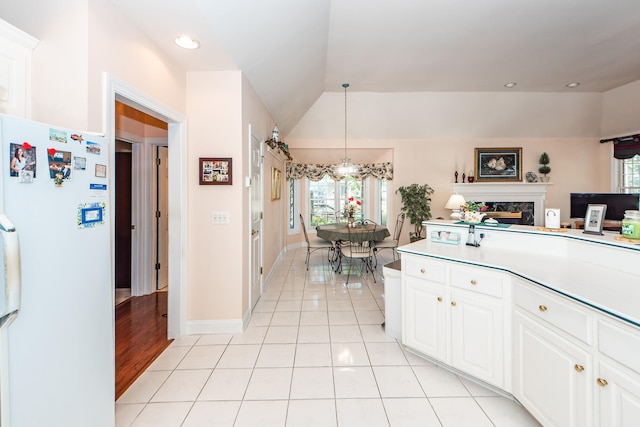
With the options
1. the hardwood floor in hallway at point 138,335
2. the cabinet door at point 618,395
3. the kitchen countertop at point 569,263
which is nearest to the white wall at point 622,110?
the kitchen countertop at point 569,263

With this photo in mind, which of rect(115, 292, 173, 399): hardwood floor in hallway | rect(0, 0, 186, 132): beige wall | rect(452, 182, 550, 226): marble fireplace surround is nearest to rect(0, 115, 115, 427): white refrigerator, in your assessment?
rect(0, 0, 186, 132): beige wall

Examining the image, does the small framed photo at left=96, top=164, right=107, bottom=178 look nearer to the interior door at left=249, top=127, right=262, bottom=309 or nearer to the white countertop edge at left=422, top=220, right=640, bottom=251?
the interior door at left=249, top=127, right=262, bottom=309

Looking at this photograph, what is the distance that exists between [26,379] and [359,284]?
368cm

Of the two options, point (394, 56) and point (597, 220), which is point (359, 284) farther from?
point (394, 56)

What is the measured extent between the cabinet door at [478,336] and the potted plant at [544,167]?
5.76 metres

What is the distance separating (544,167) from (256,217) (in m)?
6.21

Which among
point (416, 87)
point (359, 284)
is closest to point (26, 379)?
point (359, 284)

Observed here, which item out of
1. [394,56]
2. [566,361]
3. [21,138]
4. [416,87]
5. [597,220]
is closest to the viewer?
[21,138]

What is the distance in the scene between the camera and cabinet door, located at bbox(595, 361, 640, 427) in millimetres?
1058

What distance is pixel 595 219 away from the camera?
189 centimetres

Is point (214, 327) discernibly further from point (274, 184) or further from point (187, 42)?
point (274, 184)

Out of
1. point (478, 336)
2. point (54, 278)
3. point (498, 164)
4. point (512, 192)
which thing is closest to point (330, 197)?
point (498, 164)

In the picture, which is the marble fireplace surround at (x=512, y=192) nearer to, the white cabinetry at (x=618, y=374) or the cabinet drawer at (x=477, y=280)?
the cabinet drawer at (x=477, y=280)

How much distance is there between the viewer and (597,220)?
1876mm
